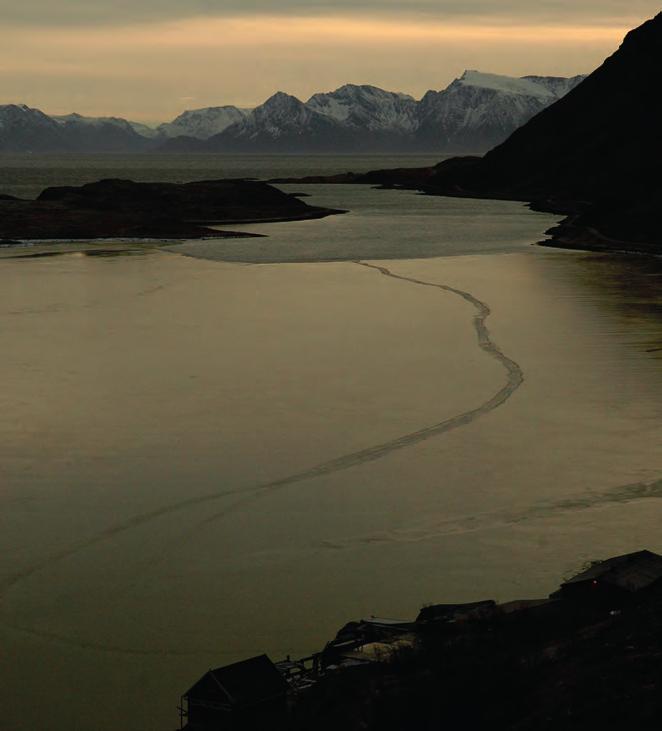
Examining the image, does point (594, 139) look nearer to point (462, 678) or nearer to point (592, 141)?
point (592, 141)

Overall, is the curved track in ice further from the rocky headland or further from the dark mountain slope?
the dark mountain slope

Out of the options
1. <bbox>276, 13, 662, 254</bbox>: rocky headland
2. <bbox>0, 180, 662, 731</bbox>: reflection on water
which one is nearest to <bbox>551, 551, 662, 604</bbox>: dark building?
<bbox>0, 180, 662, 731</bbox>: reflection on water

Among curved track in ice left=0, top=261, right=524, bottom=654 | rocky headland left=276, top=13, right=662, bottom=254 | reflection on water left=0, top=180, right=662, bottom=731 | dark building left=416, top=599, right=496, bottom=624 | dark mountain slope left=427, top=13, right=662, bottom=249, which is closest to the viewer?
dark building left=416, top=599, right=496, bottom=624

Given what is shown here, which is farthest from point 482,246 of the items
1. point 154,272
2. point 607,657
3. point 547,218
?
point 607,657

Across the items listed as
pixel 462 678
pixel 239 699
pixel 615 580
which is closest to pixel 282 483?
pixel 615 580

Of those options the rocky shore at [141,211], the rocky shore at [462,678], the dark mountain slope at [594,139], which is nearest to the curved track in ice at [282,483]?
the rocky shore at [462,678]
